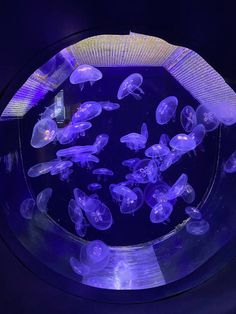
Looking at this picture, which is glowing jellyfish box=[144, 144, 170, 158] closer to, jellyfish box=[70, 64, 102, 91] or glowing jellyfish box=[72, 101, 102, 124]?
glowing jellyfish box=[72, 101, 102, 124]

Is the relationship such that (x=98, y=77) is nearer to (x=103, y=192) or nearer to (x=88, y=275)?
(x=103, y=192)

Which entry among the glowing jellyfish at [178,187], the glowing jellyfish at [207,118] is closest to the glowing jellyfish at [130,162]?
the glowing jellyfish at [178,187]

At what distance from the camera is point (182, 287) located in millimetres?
1563

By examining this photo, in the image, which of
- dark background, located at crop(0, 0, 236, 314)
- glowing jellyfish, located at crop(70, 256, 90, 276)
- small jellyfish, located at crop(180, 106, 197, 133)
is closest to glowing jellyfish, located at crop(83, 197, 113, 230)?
glowing jellyfish, located at crop(70, 256, 90, 276)

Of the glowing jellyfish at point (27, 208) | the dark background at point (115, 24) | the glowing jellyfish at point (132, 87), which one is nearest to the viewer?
the dark background at point (115, 24)

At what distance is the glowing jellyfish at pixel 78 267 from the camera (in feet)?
5.80

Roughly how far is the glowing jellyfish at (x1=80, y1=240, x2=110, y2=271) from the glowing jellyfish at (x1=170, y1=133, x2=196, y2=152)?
2.75 ft

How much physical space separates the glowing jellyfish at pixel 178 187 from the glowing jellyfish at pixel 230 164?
41cm

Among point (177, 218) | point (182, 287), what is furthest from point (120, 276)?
point (177, 218)

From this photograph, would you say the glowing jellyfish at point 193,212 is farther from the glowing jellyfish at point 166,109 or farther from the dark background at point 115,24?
the dark background at point 115,24

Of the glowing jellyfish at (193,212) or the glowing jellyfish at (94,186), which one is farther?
the glowing jellyfish at (94,186)

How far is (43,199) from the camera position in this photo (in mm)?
2443

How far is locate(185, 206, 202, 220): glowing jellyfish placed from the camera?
7.98 feet

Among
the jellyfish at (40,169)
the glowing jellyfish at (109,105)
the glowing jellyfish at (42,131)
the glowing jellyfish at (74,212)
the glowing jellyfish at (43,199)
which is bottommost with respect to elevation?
the glowing jellyfish at (74,212)
